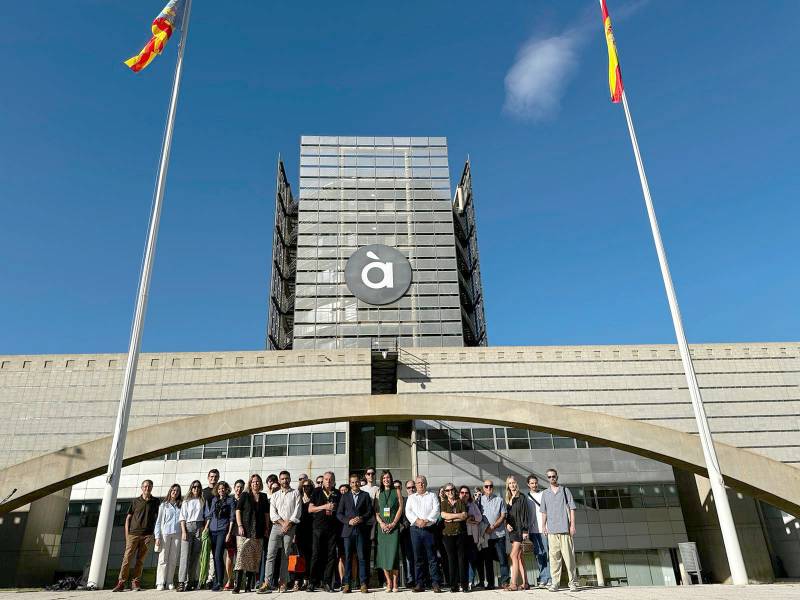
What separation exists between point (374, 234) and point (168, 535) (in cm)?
4380

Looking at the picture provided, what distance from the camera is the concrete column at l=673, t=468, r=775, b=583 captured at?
26750 millimetres

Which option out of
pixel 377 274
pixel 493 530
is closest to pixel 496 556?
pixel 493 530

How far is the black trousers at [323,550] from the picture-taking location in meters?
8.23

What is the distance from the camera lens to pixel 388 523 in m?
8.26

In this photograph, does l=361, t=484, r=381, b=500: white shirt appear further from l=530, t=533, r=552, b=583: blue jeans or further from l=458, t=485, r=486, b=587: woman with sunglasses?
l=530, t=533, r=552, b=583: blue jeans

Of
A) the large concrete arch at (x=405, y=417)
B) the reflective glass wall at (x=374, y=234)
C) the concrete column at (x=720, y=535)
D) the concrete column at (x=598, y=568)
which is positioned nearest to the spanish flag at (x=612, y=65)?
the large concrete arch at (x=405, y=417)

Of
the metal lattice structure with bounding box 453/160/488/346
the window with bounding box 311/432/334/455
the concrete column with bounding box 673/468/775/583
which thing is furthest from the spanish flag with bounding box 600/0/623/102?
the metal lattice structure with bounding box 453/160/488/346

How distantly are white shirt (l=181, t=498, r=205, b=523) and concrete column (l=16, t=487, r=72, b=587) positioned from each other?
64.1ft

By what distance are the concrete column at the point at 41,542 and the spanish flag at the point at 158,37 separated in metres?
20.5

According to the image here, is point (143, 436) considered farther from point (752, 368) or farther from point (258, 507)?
point (752, 368)

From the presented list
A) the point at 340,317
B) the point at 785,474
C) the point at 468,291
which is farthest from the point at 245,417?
the point at 468,291

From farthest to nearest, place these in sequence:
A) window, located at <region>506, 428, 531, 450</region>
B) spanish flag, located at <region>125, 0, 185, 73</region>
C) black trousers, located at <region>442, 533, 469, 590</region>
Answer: window, located at <region>506, 428, 531, 450</region>
spanish flag, located at <region>125, 0, 185, 73</region>
black trousers, located at <region>442, 533, 469, 590</region>

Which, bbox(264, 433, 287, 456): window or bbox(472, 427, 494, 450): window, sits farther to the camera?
bbox(472, 427, 494, 450): window

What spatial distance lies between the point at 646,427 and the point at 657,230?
218 inches
